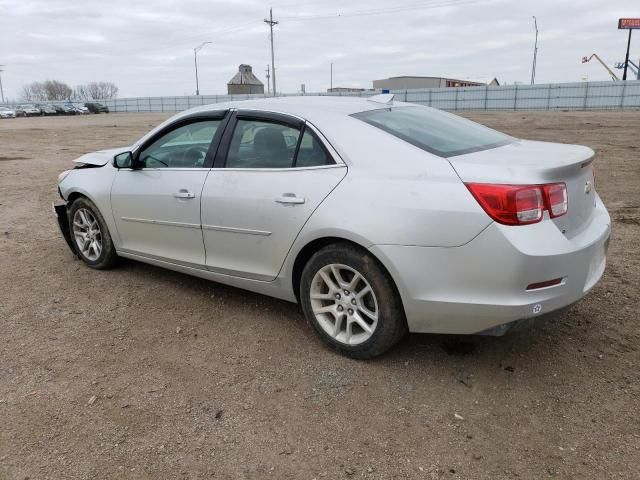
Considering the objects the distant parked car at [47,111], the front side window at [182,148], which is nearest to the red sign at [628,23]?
the distant parked car at [47,111]

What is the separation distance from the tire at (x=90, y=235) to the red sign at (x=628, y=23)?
80490mm

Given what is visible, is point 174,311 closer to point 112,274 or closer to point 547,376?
point 112,274

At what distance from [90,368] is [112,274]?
5.80 feet

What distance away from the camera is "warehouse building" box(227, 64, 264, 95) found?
71625 millimetres

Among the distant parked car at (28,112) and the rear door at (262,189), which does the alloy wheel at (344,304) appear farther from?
the distant parked car at (28,112)

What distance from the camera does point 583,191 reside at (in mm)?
3123

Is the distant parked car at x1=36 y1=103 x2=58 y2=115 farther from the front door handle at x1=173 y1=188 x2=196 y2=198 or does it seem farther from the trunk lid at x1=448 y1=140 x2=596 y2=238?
the trunk lid at x1=448 y1=140 x2=596 y2=238

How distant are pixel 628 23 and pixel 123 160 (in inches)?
3196

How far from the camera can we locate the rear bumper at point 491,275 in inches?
106

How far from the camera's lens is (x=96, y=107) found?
63.0m

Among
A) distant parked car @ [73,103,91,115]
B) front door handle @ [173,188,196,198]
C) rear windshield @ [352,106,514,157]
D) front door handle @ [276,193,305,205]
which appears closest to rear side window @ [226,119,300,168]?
front door handle @ [276,193,305,205]

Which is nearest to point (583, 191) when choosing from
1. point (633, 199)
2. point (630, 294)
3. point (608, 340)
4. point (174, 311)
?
point (608, 340)

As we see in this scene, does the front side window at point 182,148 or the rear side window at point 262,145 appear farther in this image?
the front side window at point 182,148

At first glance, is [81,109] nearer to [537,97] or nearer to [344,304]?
[537,97]
